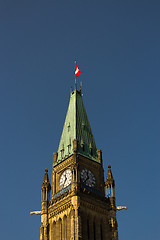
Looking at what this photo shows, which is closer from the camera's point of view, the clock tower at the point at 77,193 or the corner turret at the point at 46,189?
the clock tower at the point at 77,193

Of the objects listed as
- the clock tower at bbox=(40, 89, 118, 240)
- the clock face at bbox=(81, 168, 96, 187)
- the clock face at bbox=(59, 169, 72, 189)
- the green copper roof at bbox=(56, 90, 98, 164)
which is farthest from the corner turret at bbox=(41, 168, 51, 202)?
the clock face at bbox=(81, 168, 96, 187)

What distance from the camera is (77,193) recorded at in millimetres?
79500

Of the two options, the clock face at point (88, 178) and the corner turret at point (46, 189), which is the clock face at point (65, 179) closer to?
the clock face at point (88, 178)

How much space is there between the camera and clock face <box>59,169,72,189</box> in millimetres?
84562

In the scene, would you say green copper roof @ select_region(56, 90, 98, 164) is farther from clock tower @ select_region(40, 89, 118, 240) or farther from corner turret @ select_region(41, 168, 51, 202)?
corner turret @ select_region(41, 168, 51, 202)

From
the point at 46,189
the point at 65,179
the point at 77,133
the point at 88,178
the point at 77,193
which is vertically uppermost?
the point at 77,133

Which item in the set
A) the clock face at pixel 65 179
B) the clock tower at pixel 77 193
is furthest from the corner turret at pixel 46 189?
the clock face at pixel 65 179

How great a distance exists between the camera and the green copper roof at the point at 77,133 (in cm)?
8981

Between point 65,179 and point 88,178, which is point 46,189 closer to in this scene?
point 65,179

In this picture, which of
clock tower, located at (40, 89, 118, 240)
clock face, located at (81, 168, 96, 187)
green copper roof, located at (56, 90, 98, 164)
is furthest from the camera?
green copper roof, located at (56, 90, 98, 164)

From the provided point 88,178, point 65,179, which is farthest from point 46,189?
point 88,178

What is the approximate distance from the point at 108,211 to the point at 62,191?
28.2ft

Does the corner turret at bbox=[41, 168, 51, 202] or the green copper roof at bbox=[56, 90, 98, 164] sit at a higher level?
the green copper roof at bbox=[56, 90, 98, 164]

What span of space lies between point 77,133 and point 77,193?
50.2ft
